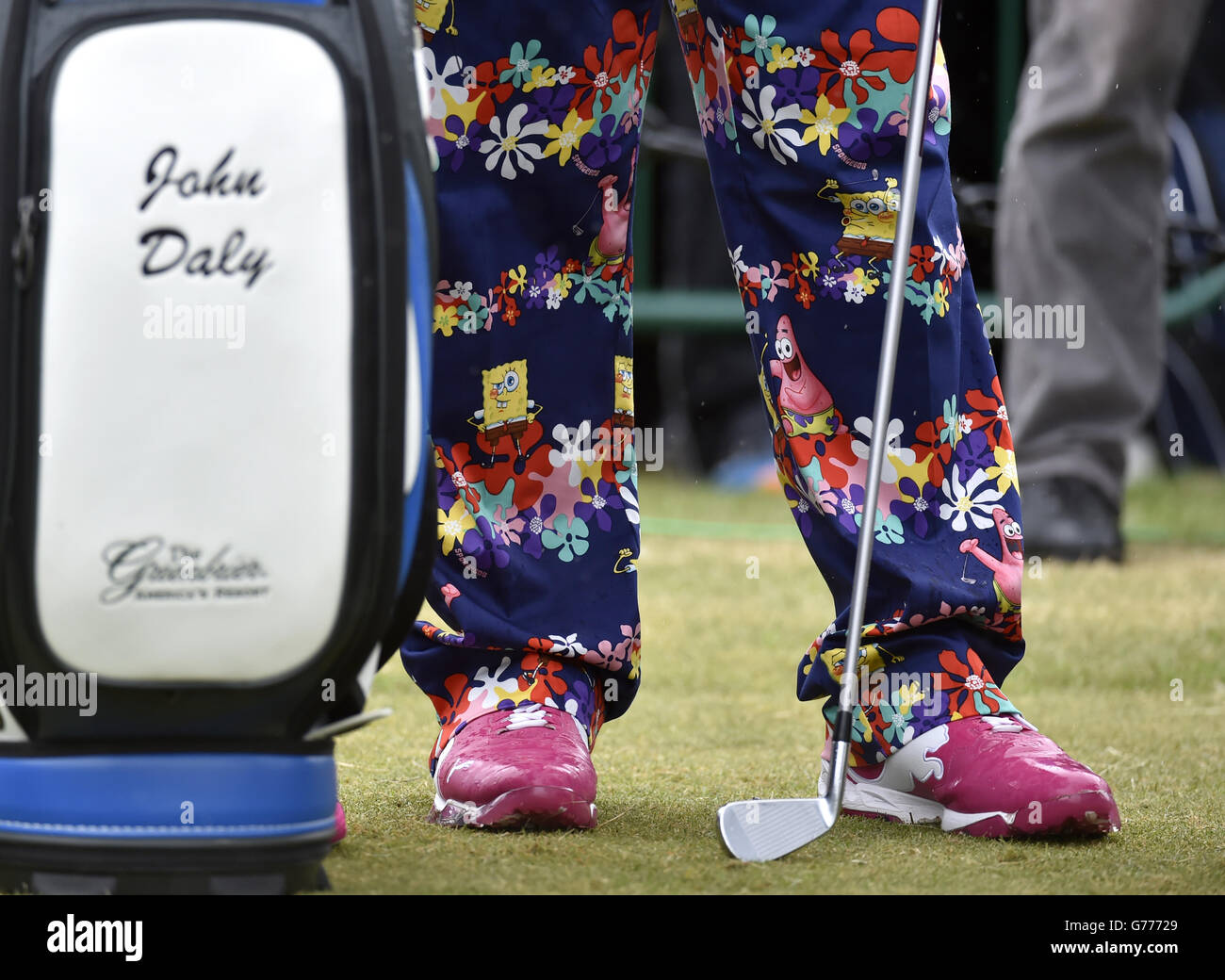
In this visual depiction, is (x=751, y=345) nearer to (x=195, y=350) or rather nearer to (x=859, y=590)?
(x=859, y=590)

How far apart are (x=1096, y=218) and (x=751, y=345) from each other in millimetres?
1759

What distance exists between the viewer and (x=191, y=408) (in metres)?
0.72

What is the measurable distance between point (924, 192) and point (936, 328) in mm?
89

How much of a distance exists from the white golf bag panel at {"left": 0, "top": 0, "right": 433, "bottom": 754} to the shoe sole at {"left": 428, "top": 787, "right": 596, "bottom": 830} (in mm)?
270

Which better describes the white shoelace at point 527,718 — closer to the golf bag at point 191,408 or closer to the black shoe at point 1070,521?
the golf bag at point 191,408

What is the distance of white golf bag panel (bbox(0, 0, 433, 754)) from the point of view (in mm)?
723

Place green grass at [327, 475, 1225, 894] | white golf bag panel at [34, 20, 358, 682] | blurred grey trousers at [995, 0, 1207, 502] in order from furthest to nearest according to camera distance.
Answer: blurred grey trousers at [995, 0, 1207, 502], green grass at [327, 475, 1225, 894], white golf bag panel at [34, 20, 358, 682]

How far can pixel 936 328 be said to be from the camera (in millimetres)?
1107

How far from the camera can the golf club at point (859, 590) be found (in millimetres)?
924

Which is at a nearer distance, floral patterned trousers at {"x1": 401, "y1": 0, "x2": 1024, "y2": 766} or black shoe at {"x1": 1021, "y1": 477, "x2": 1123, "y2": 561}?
floral patterned trousers at {"x1": 401, "y1": 0, "x2": 1024, "y2": 766}

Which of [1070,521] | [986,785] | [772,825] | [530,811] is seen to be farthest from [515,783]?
[1070,521]

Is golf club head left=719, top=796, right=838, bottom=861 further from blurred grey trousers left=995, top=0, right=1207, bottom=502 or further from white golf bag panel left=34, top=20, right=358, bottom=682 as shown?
blurred grey trousers left=995, top=0, right=1207, bottom=502

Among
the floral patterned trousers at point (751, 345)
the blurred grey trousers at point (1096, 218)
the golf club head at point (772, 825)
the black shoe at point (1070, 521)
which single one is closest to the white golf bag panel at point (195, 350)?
the golf club head at point (772, 825)

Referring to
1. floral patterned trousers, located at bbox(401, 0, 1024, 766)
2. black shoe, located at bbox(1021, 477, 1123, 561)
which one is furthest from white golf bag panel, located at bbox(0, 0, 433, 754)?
black shoe, located at bbox(1021, 477, 1123, 561)
